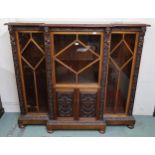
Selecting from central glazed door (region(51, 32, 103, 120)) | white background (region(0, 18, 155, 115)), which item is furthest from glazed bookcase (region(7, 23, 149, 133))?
white background (region(0, 18, 155, 115))

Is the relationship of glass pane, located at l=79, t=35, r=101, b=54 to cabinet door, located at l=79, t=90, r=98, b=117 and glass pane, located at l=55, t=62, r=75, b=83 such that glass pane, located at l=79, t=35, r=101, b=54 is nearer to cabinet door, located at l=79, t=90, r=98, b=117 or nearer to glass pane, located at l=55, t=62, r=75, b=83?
glass pane, located at l=55, t=62, r=75, b=83

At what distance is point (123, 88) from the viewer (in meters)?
2.17

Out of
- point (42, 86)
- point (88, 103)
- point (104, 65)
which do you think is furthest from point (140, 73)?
point (42, 86)

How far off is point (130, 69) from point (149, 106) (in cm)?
85

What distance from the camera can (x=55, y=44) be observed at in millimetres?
1859

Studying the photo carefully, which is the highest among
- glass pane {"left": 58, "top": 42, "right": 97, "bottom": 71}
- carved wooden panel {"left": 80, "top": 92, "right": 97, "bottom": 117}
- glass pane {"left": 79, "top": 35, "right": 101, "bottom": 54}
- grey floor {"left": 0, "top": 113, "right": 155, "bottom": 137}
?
glass pane {"left": 79, "top": 35, "right": 101, "bottom": 54}

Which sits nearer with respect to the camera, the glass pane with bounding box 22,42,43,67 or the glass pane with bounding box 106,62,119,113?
the glass pane with bounding box 22,42,43,67

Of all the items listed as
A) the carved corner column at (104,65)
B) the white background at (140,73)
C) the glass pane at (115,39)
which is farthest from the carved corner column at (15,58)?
the glass pane at (115,39)

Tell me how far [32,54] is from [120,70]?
1071mm

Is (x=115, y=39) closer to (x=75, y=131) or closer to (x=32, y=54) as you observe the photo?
(x=32, y=54)

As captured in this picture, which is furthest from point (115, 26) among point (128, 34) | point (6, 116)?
point (6, 116)

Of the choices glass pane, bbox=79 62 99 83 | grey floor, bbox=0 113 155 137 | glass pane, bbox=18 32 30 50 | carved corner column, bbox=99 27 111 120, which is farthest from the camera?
grey floor, bbox=0 113 155 137

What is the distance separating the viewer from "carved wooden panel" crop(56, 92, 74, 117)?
2055 mm

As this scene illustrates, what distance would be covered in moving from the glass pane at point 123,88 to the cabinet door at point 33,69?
966 mm
